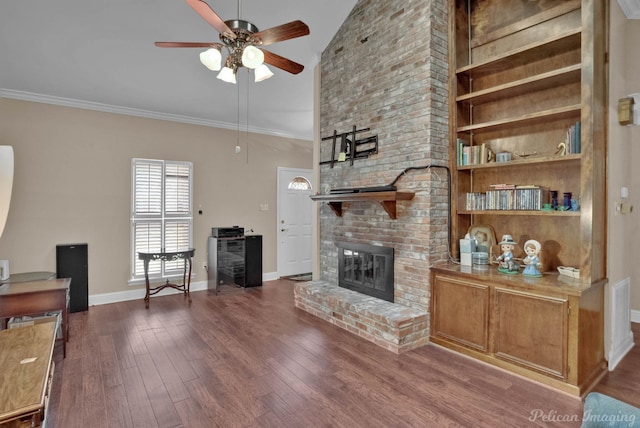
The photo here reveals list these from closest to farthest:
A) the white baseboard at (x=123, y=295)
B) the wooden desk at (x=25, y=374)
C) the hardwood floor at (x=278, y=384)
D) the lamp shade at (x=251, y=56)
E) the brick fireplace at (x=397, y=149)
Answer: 1. the wooden desk at (x=25, y=374)
2. the hardwood floor at (x=278, y=384)
3. the lamp shade at (x=251, y=56)
4. the brick fireplace at (x=397, y=149)
5. the white baseboard at (x=123, y=295)

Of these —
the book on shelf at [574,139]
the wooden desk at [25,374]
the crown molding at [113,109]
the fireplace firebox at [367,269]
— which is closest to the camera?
the wooden desk at [25,374]

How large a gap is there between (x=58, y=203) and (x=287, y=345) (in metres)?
3.76

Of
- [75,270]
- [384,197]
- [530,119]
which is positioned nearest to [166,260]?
[75,270]

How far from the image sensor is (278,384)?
2547 millimetres

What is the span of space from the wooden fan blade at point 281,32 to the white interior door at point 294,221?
418 centimetres

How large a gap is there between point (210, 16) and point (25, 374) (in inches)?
82.0

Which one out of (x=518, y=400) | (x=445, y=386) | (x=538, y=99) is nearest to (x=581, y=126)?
(x=538, y=99)

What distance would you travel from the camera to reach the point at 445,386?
2.51m

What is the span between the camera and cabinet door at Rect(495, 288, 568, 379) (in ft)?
7.99

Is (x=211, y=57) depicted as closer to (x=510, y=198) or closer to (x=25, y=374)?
(x=25, y=374)

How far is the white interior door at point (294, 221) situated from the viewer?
6.56 m

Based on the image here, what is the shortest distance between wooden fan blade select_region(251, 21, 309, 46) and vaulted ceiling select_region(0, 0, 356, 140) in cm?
104

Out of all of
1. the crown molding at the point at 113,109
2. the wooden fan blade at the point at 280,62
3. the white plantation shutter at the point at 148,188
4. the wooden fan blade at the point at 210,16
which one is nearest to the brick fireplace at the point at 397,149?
the wooden fan blade at the point at 280,62

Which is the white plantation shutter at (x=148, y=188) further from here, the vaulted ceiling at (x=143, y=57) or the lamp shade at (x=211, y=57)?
the lamp shade at (x=211, y=57)
